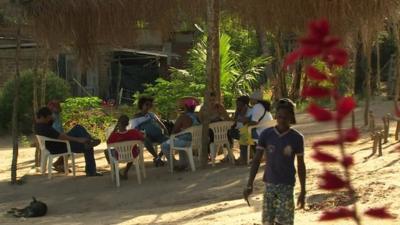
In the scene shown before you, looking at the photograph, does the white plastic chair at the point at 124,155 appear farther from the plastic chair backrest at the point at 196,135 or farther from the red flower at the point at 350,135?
the red flower at the point at 350,135

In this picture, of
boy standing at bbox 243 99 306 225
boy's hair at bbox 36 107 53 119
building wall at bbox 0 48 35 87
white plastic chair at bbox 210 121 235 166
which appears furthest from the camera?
building wall at bbox 0 48 35 87

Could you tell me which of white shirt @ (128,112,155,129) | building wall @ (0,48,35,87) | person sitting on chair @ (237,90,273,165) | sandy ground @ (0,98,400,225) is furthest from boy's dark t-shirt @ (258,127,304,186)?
building wall @ (0,48,35,87)

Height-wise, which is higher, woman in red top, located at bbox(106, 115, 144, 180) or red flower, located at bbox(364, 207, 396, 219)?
red flower, located at bbox(364, 207, 396, 219)

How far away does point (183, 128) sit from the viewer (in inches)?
380

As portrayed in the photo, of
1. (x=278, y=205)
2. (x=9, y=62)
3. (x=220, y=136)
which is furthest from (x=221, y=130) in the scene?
(x=9, y=62)

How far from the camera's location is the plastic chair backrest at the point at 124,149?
894cm

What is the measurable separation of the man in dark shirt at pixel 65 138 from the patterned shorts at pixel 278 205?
5.13m

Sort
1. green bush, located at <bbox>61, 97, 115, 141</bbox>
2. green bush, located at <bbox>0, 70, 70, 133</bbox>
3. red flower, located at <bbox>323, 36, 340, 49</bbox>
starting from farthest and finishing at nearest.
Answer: green bush, located at <bbox>0, 70, 70, 133</bbox> < green bush, located at <bbox>61, 97, 115, 141</bbox> < red flower, located at <bbox>323, 36, 340, 49</bbox>

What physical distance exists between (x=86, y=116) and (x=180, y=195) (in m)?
9.05

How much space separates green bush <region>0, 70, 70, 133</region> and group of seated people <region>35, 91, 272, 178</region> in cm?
855

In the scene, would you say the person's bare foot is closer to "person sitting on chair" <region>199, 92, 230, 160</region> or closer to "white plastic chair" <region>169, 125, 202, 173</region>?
"person sitting on chair" <region>199, 92, 230, 160</region>

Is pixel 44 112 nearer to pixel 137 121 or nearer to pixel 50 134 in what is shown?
pixel 50 134

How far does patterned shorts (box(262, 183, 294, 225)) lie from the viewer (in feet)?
15.6

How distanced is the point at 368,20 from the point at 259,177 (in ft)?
8.78
